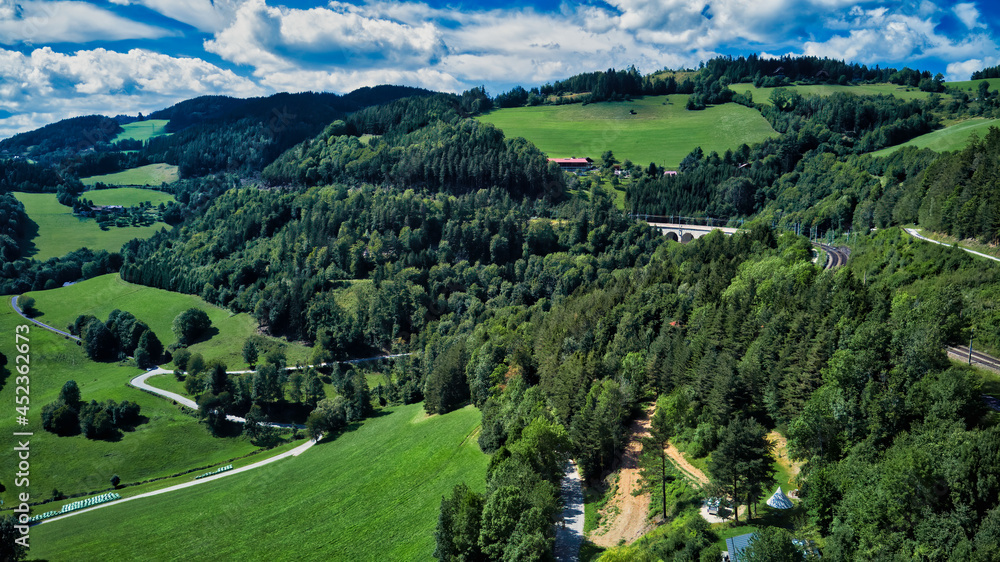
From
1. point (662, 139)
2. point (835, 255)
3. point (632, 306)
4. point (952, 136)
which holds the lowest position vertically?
point (632, 306)

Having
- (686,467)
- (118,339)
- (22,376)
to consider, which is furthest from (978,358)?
(118,339)

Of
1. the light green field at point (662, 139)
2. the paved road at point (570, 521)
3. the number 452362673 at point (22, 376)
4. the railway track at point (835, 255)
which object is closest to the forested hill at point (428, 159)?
the light green field at point (662, 139)

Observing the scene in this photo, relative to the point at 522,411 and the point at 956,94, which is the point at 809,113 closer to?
the point at 956,94

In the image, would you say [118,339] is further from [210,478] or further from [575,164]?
[575,164]

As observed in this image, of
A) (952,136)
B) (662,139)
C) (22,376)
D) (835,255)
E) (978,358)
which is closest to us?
(978,358)

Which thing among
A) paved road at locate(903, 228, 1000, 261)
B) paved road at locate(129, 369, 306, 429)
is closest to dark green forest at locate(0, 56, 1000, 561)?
paved road at locate(903, 228, 1000, 261)

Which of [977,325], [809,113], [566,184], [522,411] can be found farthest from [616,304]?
[809,113]

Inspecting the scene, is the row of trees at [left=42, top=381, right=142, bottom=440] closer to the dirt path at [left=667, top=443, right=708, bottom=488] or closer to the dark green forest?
the dark green forest

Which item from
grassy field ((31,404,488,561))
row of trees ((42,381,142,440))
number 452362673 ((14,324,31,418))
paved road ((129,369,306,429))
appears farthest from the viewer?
paved road ((129,369,306,429))
